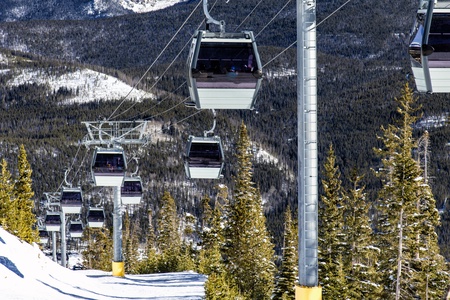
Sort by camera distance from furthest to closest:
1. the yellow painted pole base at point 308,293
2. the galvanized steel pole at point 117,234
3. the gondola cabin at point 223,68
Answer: the galvanized steel pole at point 117,234, the yellow painted pole base at point 308,293, the gondola cabin at point 223,68

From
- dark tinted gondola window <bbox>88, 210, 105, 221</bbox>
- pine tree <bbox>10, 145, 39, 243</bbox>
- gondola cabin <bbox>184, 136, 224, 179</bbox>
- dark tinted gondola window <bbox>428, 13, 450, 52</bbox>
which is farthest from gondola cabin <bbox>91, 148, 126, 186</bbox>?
pine tree <bbox>10, 145, 39, 243</bbox>

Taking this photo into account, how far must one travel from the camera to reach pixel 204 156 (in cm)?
1850

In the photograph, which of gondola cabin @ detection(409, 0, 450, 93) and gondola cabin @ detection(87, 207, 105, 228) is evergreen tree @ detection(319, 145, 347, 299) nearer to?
gondola cabin @ detection(87, 207, 105, 228)

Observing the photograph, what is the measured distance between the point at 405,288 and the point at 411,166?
5627 millimetres

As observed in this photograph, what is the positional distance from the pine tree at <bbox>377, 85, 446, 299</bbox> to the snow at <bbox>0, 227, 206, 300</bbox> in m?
8.27

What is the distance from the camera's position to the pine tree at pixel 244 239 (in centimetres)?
4872

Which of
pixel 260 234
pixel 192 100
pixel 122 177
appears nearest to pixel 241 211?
pixel 260 234

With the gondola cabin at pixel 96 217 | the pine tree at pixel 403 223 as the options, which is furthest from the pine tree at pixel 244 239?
the pine tree at pixel 403 223

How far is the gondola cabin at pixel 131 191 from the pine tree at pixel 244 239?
13201 mm

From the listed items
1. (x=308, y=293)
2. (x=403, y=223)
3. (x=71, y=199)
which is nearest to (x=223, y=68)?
(x=308, y=293)

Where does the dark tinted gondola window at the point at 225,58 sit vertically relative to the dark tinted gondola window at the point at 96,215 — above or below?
above

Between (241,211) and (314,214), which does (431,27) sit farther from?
(241,211)

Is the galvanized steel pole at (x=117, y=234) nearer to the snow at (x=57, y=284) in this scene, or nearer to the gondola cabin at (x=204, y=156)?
the snow at (x=57, y=284)

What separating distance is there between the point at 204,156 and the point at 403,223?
701 inches
